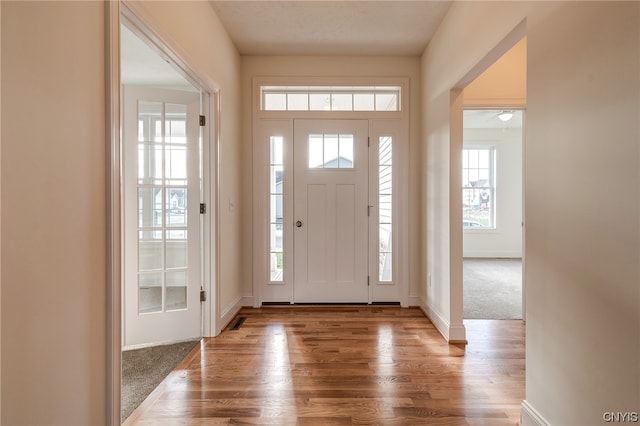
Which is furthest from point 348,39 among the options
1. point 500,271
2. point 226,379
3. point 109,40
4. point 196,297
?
point 500,271

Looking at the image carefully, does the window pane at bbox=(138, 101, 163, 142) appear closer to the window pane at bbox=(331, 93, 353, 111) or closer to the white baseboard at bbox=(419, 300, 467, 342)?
the window pane at bbox=(331, 93, 353, 111)

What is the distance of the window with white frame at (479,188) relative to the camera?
6703mm

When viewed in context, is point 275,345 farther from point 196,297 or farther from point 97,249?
point 97,249

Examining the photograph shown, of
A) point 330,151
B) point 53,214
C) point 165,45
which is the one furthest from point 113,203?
→ point 330,151

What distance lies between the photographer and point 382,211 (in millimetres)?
3420

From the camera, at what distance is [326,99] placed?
135 inches

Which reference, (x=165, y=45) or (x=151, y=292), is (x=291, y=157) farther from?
(x=151, y=292)

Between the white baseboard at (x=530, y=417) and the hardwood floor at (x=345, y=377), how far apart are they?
87mm

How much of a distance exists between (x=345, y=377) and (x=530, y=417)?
0.99m

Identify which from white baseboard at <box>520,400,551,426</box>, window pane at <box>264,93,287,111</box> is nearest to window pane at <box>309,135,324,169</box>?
window pane at <box>264,93,287,111</box>

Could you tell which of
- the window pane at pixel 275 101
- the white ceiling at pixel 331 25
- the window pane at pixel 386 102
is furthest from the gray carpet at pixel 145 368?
the window pane at pixel 386 102

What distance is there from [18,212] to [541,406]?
7.30 ft

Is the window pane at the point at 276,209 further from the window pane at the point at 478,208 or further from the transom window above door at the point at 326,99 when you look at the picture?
the window pane at the point at 478,208

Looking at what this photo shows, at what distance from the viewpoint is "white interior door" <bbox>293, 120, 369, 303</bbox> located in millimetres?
3373
